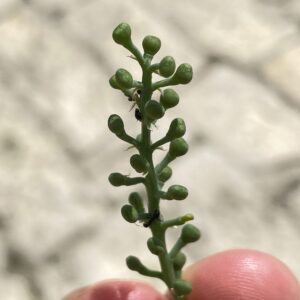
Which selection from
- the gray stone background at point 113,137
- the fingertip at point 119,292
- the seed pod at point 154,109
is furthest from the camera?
the gray stone background at point 113,137

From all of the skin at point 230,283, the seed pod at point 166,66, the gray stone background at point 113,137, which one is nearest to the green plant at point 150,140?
the seed pod at point 166,66

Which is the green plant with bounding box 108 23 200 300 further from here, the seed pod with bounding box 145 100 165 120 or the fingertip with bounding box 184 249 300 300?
the fingertip with bounding box 184 249 300 300

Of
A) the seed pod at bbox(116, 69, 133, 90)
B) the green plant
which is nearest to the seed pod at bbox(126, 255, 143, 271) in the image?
the green plant

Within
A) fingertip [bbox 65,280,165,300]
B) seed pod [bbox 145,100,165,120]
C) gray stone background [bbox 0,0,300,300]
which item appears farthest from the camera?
gray stone background [bbox 0,0,300,300]

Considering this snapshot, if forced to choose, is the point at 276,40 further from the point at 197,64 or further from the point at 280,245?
the point at 280,245

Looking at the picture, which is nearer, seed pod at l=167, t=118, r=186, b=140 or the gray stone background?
seed pod at l=167, t=118, r=186, b=140

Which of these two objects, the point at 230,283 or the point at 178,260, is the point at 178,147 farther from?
the point at 230,283

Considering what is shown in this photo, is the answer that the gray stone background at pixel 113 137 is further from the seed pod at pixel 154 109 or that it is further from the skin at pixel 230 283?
the seed pod at pixel 154 109
